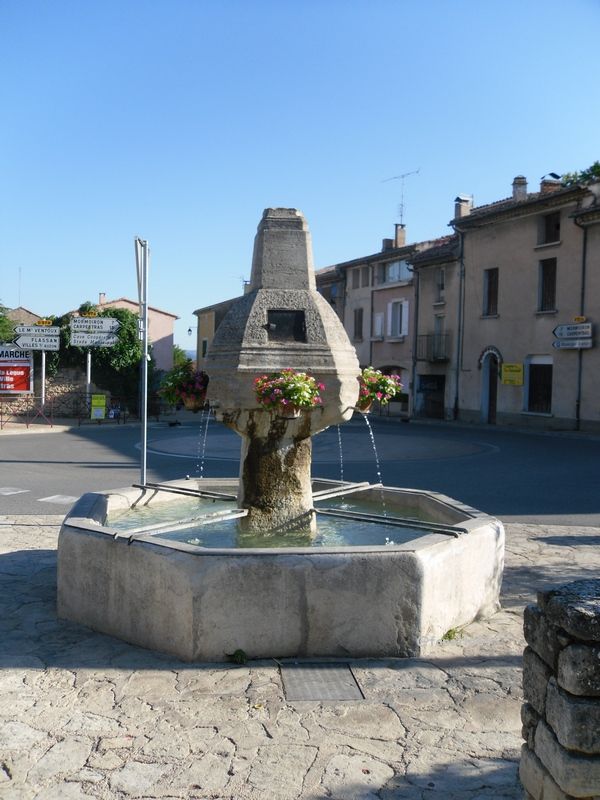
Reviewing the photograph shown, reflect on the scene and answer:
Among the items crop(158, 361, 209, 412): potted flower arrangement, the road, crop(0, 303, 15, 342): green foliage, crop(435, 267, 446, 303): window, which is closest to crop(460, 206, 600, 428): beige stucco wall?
crop(435, 267, 446, 303): window

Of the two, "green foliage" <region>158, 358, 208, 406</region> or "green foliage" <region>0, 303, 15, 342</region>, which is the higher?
"green foliage" <region>0, 303, 15, 342</region>

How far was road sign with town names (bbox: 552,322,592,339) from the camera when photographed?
82.2 ft

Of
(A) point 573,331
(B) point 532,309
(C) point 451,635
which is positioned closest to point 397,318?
(B) point 532,309

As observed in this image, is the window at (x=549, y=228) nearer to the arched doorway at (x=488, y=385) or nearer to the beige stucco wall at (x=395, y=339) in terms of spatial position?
the arched doorway at (x=488, y=385)

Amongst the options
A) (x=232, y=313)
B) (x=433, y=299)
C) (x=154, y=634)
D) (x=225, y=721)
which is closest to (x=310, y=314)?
(x=232, y=313)

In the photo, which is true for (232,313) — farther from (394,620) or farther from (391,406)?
(391,406)

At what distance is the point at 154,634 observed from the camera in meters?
4.90

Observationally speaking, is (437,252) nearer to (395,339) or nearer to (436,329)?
(436,329)

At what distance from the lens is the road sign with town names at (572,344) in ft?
82.0

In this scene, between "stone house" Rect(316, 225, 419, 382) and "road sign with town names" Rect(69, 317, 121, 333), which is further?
"stone house" Rect(316, 225, 419, 382)

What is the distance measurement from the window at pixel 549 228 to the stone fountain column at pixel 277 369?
2338 centimetres

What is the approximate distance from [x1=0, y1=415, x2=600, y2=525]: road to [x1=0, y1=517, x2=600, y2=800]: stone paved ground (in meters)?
5.79

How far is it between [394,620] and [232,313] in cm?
302

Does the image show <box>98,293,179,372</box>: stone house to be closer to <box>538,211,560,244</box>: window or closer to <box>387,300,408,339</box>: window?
<box>387,300,408,339</box>: window
